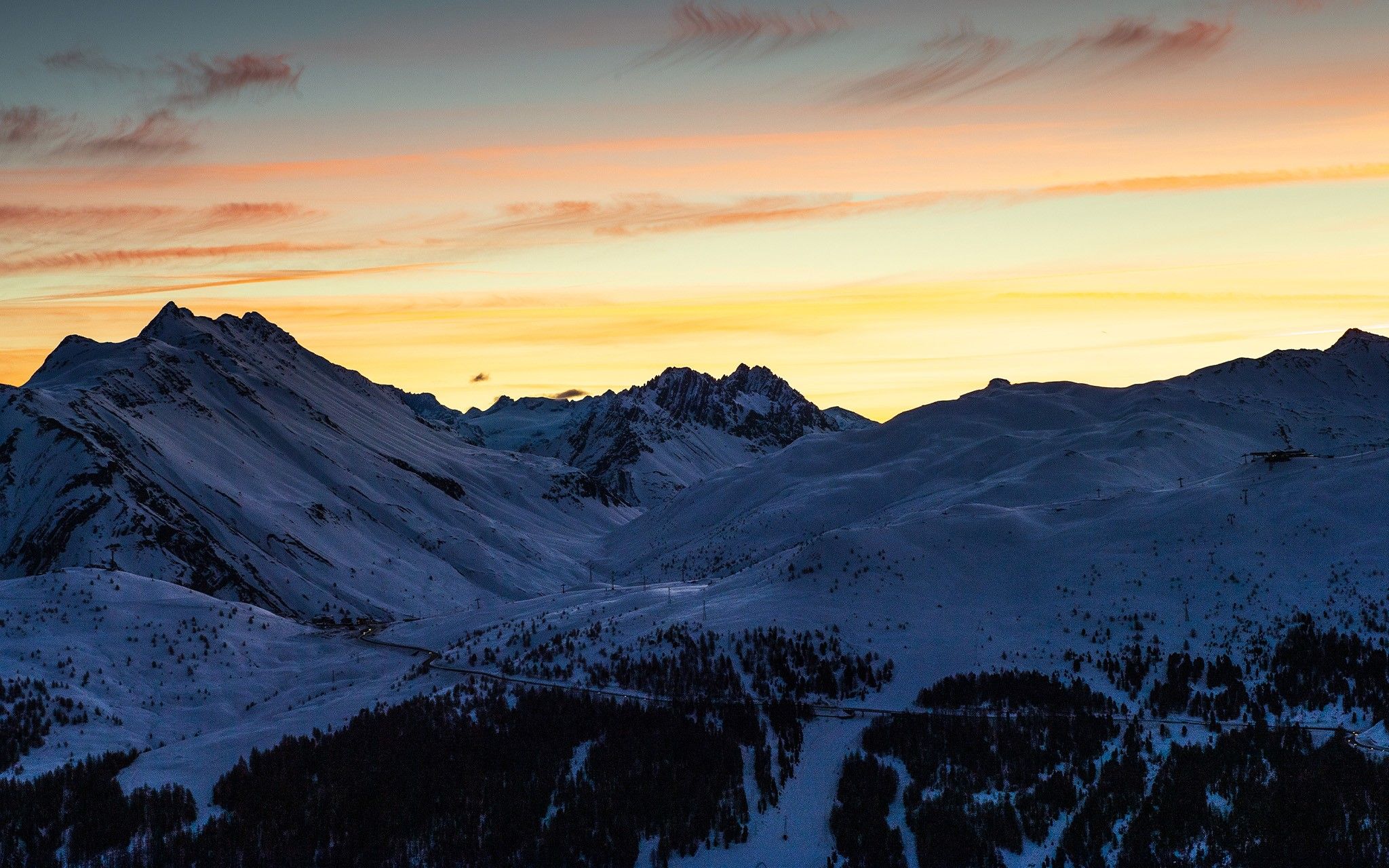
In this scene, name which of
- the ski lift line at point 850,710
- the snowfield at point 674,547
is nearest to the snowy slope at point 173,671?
the snowfield at point 674,547

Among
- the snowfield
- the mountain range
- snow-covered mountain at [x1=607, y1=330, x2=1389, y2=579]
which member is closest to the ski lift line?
the snowfield

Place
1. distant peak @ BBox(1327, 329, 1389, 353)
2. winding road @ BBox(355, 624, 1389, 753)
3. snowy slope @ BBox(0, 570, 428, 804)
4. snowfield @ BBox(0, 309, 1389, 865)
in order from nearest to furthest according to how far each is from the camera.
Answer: winding road @ BBox(355, 624, 1389, 753), snowy slope @ BBox(0, 570, 428, 804), snowfield @ BBox(0, 309, 1389, 865), distant peak @ BBox(1327, 329, 1389, 353)

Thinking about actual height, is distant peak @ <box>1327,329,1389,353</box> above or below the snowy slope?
above

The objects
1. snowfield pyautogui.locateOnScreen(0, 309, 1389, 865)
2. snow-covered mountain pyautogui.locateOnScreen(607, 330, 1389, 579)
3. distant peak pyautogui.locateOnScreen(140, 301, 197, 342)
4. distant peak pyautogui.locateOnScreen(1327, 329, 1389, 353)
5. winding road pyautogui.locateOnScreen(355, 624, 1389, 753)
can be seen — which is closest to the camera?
winding road pyautogui.locateOnScreen(355, 624, 1389, 753)

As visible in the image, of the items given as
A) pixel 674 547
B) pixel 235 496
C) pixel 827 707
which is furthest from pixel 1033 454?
pixel 235 496

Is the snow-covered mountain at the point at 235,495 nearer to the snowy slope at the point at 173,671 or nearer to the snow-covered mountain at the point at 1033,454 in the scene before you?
the snow-covered mountain at the point at 1033,454

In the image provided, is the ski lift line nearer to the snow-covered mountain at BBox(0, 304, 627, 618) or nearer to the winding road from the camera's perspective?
the winding road

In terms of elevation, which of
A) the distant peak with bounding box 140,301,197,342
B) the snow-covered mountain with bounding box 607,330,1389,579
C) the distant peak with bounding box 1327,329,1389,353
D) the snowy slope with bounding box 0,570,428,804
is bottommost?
the snowy slope with bounding box 0,570,428,804

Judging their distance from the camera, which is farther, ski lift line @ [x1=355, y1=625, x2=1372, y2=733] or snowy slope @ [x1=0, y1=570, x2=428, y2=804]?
snowy slope @ [x1=0, y1=570, x2=428, y2=804]
